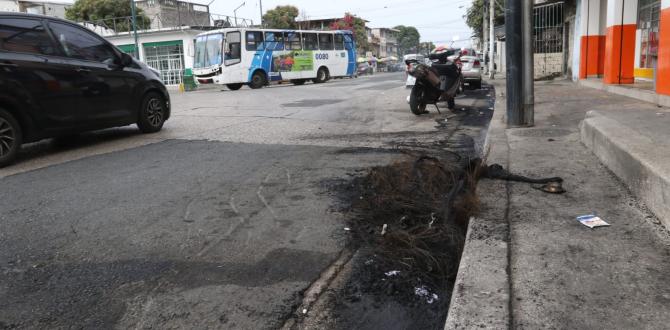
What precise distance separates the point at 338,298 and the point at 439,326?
0.55 meters

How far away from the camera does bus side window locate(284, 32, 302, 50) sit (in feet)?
94.8

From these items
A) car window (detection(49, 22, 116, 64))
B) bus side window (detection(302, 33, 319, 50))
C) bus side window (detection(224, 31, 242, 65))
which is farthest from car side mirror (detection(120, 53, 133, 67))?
bus side window (detection(302, 33, 319, 50))

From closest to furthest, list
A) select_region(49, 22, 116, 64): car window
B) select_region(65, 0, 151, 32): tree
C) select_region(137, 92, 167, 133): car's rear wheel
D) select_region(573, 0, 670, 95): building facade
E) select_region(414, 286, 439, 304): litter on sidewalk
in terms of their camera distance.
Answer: select_region(414, 286, 439, 304): litter on sidewalk < select_region(49, 22, 116, 64): car window < select_region(137, 92, 167, 133): car's rear wheel < select_region(573, 0, 670, 95): building facade < select_region(65, 0, 151, 32): tree

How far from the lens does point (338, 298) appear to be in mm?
2748

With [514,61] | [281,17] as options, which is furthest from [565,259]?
[281,17]

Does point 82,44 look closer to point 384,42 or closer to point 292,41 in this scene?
point 292,41

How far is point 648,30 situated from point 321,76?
22.2m

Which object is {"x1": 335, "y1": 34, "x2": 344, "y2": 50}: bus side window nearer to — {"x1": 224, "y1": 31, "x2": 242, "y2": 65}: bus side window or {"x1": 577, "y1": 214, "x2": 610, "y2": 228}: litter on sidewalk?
{"x1": 224, "y1": 31, "x2": 242, "y2": 65}: bus side window

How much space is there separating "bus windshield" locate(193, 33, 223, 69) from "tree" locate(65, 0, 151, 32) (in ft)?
75.6

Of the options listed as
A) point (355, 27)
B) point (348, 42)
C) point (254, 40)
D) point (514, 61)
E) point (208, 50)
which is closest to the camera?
point (514, 61)

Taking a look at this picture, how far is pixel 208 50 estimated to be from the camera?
86.4ft

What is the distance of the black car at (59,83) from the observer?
596 centimetres

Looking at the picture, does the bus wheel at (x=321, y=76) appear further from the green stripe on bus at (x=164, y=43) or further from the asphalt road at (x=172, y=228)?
the asphalt road at (x=172, y=228)

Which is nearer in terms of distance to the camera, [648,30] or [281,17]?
[648,30]
